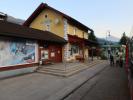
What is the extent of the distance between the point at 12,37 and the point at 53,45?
8576 mm

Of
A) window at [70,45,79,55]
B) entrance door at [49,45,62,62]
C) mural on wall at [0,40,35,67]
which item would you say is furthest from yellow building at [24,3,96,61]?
mural on wall at [0,40,35,67]

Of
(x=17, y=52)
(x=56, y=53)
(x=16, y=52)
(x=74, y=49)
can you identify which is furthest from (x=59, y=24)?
(x=16, y=52)

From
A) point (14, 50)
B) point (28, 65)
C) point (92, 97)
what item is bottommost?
point (92, 97)

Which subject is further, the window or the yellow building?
the window

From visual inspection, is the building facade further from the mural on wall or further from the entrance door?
the entrance door

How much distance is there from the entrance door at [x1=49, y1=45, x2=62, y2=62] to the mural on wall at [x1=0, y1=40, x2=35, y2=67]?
16.0 feet

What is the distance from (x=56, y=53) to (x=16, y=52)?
8886 mm

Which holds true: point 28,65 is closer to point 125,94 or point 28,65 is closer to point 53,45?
point 53,45

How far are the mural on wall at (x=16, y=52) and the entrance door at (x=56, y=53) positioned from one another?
16.0ft

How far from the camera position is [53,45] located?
23578 millimetres

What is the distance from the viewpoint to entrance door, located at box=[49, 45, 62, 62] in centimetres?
2333

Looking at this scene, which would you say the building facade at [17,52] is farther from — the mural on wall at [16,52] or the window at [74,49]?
the window at [74,49]

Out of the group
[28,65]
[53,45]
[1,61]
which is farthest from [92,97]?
[53,45]

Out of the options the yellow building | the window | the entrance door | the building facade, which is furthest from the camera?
the window
